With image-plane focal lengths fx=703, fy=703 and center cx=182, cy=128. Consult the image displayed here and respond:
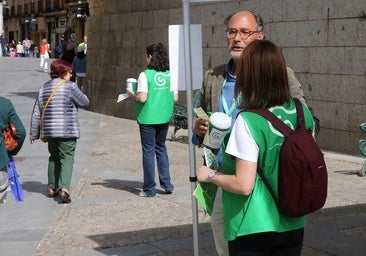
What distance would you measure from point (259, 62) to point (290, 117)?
0.31 meters

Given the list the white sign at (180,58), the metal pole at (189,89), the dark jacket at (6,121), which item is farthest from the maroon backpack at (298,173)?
the dark jacket at (6,121)

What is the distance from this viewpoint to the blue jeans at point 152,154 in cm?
799

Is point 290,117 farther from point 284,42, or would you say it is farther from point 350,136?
point 284,42

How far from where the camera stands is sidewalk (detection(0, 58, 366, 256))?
19.3 ft

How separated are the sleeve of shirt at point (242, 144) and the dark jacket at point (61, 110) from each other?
4.85 metres

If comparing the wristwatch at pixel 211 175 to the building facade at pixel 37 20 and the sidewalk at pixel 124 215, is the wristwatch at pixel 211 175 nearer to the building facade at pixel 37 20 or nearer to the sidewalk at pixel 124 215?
the sidewalk at pixel 124 215

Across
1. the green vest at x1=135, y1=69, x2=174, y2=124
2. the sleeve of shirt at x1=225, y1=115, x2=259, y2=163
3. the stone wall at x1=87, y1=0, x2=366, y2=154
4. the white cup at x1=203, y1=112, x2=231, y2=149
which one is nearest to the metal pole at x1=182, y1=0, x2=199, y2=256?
the white cup at x1=203, y1=112, x2=231, y2=149

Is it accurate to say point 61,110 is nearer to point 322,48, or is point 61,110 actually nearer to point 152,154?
point 152,154

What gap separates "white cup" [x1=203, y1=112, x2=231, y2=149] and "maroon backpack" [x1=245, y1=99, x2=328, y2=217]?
29 cm

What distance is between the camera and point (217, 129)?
346cm

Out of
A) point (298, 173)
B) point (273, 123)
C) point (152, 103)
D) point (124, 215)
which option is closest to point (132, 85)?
point (152, 103)

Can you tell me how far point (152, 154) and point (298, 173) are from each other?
5024mm

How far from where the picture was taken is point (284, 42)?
11727mm

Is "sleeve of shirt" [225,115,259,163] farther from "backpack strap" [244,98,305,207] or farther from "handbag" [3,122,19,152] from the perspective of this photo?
"handbag" [3,122,19,152]
